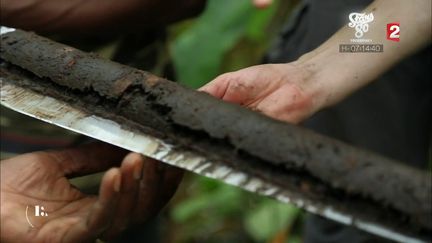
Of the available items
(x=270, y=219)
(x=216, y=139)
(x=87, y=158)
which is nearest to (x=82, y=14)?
(x=87, y=158)

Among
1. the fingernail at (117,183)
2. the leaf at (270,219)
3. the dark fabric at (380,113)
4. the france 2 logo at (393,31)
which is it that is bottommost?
the leaf at (270,219)

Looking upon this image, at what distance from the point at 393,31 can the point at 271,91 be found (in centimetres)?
20

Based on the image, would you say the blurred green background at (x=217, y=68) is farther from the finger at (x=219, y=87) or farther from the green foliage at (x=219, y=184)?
the finger at (x=219, y=87)

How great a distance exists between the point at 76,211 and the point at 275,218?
3.19ft

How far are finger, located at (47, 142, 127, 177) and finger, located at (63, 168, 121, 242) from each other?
0.44 ft

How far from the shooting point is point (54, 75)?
969mm

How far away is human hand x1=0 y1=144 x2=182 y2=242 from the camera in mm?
927

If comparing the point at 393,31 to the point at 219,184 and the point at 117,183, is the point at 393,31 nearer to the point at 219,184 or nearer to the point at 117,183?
the point at 117,183

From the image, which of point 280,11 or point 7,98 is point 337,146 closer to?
point 7,98

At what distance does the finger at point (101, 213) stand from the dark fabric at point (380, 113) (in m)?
0.66

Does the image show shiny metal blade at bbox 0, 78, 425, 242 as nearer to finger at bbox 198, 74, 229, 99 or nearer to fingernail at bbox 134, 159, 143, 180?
fingernail at bbox 134, 159, 143, 180

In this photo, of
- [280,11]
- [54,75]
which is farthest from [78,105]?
[280,11]

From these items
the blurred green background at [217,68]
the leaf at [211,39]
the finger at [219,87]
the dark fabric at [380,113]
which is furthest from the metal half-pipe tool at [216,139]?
the leaf at [211,39]

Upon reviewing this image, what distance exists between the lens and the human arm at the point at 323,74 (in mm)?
1005
